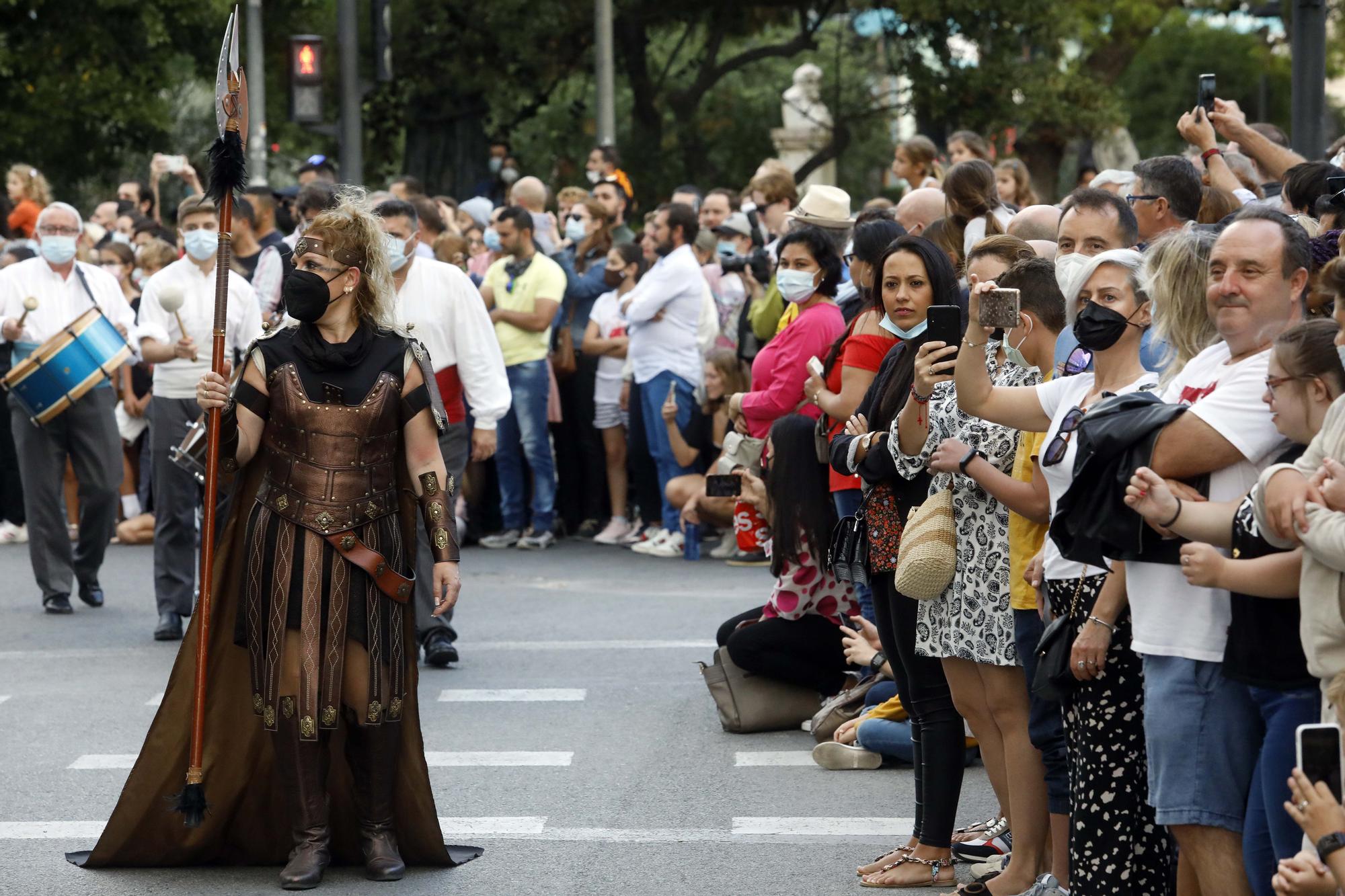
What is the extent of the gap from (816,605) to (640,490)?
227 inches

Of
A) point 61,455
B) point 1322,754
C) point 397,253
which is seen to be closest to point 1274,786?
point 1322,754

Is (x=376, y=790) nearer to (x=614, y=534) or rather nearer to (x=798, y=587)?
(x=798, y=587)

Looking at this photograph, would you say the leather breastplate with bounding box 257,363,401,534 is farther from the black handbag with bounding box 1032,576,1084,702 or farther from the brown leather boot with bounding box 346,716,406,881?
the black handbag with bounding box 1032,576,1084,702

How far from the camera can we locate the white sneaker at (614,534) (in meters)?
13.5

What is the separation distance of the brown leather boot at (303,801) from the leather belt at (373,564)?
491mm

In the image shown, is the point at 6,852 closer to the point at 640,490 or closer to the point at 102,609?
the point at 102,609

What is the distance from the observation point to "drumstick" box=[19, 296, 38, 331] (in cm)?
1105

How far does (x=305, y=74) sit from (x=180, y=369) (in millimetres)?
7697

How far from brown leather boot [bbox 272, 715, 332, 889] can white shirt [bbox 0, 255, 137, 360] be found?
6.04 meters

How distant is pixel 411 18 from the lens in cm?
2322

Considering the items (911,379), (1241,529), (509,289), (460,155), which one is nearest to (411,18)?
(460,155)

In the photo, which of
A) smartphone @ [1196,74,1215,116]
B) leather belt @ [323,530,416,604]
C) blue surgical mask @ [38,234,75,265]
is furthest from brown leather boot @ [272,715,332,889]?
blue surgical mask @ [38,234,75,265]

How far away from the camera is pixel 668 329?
12.6 meters

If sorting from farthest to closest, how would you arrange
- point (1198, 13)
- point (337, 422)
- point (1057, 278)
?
point (1198, 13), point (337, 422), point (1057, 278)
